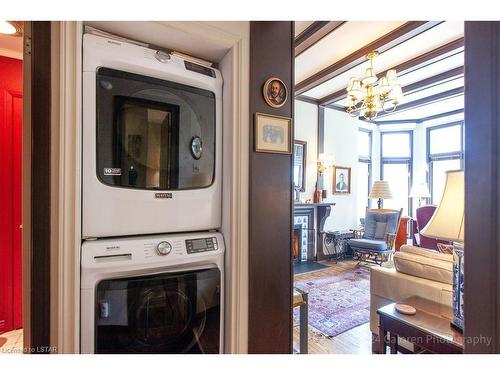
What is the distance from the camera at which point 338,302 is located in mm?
3043

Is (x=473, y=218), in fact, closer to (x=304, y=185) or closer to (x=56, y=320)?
(x=56, y=320)

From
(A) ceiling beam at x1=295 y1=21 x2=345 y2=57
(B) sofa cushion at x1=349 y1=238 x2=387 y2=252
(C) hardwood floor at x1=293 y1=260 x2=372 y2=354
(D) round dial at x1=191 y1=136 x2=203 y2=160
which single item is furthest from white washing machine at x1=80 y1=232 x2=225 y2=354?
(B) sofa cushion at x1=349 y1=238 x2=387 y2=252

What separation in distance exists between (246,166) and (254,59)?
0.55 metres

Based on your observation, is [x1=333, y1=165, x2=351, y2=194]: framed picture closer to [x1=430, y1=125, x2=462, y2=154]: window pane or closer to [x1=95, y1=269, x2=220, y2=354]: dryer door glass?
[x1=430, y1=125, x2=462, y2=154]: window pane

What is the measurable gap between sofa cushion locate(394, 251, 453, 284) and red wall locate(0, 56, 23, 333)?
308cm

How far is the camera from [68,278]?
0.95m

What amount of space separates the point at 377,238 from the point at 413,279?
10.2ft

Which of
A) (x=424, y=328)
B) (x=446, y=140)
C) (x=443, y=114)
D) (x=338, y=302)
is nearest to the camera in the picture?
(x=424, y=328)

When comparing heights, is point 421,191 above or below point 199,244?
above

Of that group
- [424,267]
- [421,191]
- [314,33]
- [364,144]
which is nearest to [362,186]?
[364,144]

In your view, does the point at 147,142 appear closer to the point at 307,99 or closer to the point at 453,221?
the point at 453,221

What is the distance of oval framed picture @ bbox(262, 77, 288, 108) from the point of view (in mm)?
1352
